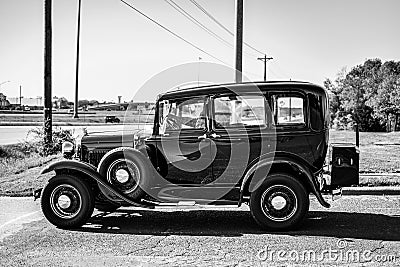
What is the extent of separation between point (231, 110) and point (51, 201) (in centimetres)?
286

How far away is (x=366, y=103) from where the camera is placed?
4344cm

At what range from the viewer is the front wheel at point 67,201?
7570 mm

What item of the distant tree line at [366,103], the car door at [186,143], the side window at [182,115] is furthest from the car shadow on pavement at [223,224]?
the distant tree line at [366,103]

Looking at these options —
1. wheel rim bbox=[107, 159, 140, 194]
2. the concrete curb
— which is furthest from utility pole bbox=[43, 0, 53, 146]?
the concrete curb

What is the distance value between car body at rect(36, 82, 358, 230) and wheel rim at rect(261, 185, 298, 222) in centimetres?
2

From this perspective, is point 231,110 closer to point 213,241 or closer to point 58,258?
point 213,241

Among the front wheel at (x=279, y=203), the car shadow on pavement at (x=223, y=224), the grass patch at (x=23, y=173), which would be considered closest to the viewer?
the front wheel at (x=279, y=203)

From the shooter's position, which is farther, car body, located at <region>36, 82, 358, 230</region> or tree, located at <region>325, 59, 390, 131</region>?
tree, located at <region>325, 59, 390, 131</region>

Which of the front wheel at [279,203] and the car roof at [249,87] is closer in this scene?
the front wheel at [279,203]

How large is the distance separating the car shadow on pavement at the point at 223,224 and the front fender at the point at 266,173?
51cm

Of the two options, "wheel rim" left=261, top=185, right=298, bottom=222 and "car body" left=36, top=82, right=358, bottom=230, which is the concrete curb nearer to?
"car body" left=36, top=82, right=358, bottom=230

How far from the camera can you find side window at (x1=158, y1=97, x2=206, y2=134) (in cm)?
773

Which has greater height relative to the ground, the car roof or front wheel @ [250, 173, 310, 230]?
the car roof

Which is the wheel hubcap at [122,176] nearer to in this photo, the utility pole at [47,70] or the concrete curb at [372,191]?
the concrete curb at [372,191]
